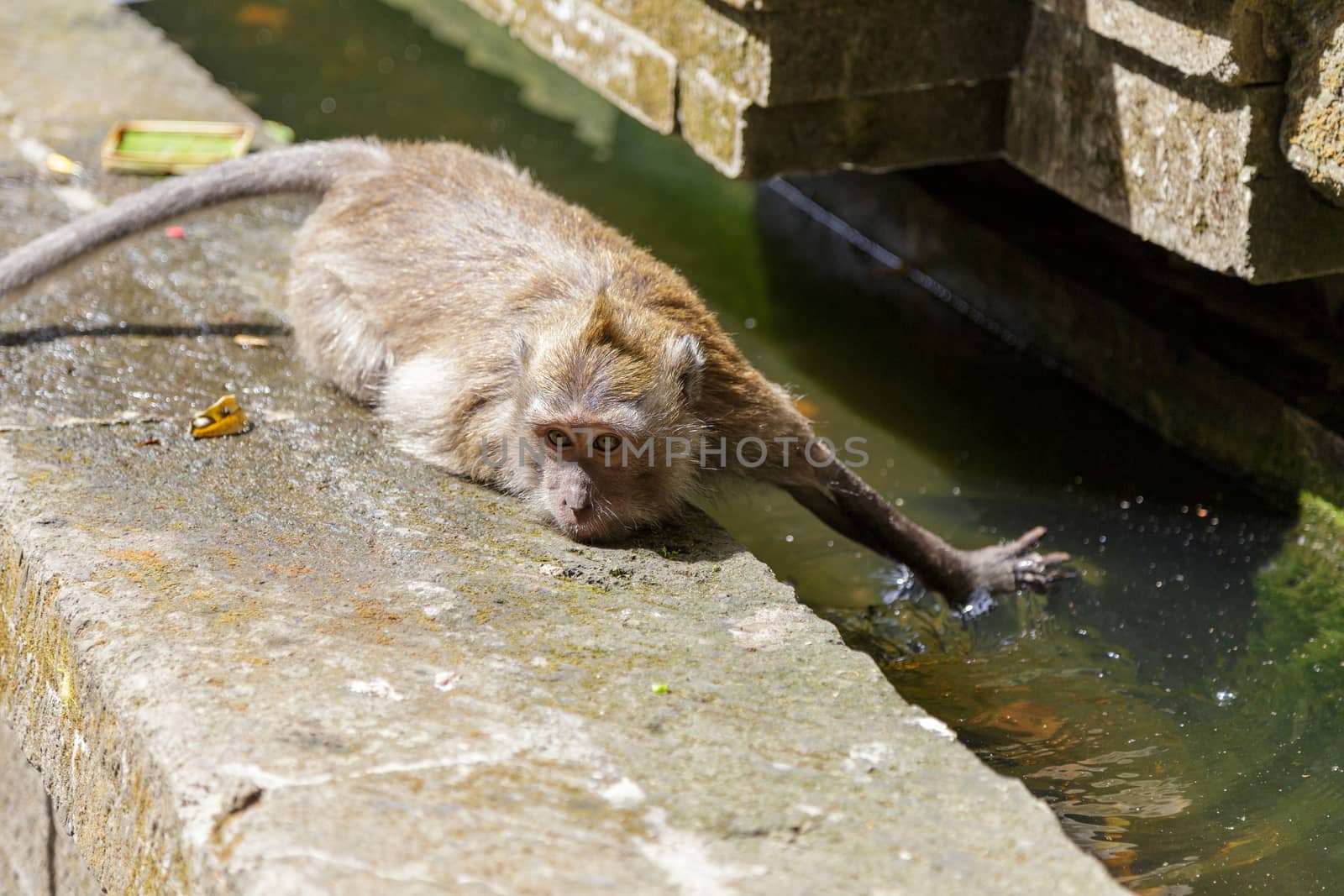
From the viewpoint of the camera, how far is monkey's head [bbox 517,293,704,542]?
139 inches

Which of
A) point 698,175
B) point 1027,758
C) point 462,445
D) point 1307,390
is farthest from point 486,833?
point 698,175

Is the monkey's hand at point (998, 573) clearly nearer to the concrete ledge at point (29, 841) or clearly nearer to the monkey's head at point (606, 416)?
the monkey's head at point (606, 416)

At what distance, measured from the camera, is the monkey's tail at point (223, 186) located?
4555mm

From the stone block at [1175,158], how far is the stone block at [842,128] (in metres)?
0.24

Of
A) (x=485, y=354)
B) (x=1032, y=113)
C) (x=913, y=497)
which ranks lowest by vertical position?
(x=913, y=497)

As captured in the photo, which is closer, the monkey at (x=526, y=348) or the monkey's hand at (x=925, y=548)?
the monkey at (x=526, y=348)

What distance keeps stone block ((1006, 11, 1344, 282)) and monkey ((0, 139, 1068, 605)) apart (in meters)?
1.09

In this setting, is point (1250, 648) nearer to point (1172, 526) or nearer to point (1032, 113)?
point (1172, 526)

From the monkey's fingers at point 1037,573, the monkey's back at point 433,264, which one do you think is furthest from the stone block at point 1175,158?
the monkey's back at point 433,264

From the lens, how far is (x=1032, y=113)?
16.2 ft

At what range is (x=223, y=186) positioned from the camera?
4.74m

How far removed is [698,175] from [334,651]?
17.2 feet

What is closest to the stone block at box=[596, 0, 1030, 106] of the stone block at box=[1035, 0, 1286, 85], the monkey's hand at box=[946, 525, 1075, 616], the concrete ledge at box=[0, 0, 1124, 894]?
the stone block at box=[1035, 0, 1286, 85]

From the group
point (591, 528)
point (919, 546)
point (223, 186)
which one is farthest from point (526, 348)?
point (223, 186)
